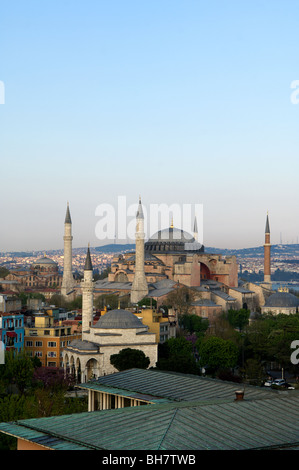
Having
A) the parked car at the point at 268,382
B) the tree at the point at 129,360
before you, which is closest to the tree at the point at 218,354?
the parked car at the point at 268,382

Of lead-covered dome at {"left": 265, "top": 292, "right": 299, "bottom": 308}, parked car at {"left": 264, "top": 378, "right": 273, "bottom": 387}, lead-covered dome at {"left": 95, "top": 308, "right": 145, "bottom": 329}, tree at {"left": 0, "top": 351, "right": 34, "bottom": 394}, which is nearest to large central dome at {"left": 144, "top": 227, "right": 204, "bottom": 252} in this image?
lead-covered dome at {"left": 265, "top": 292, "right": 299, "bottom": 308}

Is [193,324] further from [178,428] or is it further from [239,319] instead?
[178,428]

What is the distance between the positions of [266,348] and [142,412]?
67.6 ft

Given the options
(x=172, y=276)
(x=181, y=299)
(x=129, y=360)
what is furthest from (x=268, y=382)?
(x=172, y=276)

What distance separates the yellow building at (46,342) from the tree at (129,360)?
515cm

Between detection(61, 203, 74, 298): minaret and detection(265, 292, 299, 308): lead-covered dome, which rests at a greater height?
detection(61, 203, 74, 298): minaret

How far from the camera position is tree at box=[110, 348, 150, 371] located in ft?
92.0

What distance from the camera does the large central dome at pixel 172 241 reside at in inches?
2286

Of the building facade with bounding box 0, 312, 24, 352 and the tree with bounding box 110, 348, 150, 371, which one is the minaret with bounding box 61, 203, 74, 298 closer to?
the building facade with bounding box 0, 312, 24, 352

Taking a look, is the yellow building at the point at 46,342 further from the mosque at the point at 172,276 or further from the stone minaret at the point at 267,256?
the stone minaret at the point at 267,256

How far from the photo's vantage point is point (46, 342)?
33906 mm

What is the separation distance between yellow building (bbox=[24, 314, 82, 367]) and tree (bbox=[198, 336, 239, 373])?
21.1 feet

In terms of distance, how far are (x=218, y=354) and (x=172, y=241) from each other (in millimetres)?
28196
